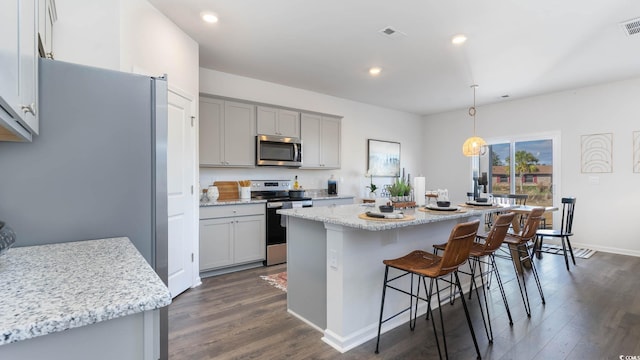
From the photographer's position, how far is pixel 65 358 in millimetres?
686

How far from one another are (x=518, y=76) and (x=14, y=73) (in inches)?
213

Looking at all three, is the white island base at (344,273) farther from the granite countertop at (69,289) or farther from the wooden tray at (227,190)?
the wooden tray at (227,190)

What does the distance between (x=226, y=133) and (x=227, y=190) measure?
0.83 meters

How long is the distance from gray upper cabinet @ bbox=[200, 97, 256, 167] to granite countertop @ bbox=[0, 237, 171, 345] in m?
2.92

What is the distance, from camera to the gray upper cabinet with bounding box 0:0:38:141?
79 centimetres

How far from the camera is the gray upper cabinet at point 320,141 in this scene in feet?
16.5

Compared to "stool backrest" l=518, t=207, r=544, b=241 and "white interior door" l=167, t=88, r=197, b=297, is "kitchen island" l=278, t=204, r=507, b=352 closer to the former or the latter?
"stool backrest" l=518, t=207, r=544, b=241

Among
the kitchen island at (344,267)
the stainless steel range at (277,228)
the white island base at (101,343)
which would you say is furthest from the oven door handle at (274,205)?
the white island base at (101,343)

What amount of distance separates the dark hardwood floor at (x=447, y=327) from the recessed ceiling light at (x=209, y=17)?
2.73m

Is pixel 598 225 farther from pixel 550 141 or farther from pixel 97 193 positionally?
pixel 97 193

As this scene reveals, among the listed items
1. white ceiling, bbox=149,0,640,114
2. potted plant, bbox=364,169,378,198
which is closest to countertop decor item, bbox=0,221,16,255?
white ceiling, bbox=149,0,640,114

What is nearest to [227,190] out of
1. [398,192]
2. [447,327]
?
[398,192]

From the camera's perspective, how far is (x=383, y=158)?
661 cm

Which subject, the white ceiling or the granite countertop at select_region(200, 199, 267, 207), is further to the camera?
the granite countertop at select_region(200, 199, 267, 207)
